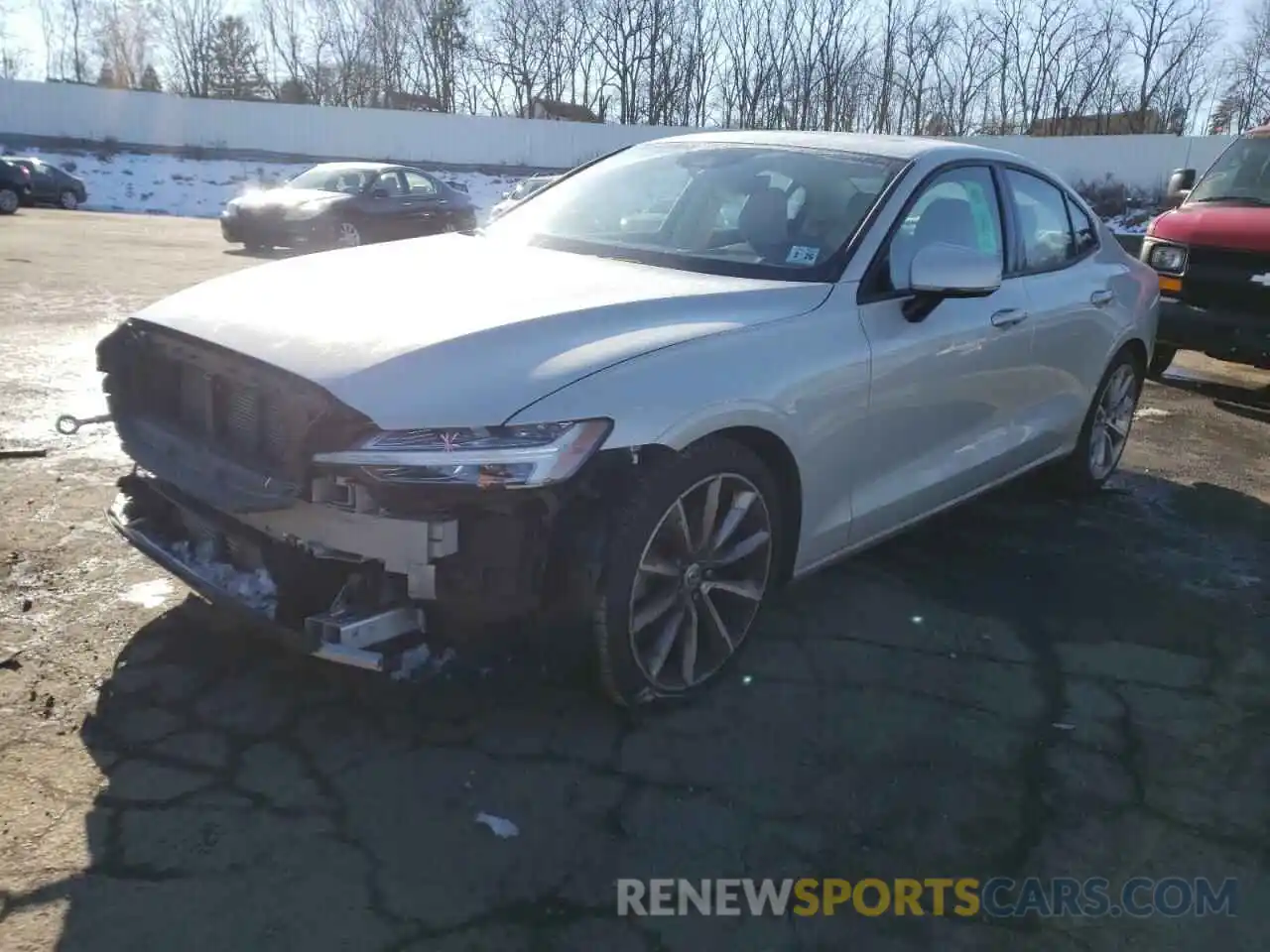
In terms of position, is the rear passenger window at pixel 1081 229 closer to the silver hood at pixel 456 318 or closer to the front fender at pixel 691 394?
the silver hood at pixel 456 318

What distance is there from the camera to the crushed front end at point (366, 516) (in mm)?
2613

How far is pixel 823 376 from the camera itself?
11.0ft

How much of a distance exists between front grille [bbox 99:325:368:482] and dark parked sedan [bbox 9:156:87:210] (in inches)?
985

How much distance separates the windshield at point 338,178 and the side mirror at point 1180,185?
1152cm

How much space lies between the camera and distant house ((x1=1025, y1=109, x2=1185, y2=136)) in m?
48.4

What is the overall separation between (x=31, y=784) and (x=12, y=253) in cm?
1269

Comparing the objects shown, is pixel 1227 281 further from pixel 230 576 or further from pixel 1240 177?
pixel 230 576

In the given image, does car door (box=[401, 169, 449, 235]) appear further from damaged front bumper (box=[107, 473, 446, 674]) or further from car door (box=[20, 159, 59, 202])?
damaged front bumper (box=[107, 473, 446, 674])

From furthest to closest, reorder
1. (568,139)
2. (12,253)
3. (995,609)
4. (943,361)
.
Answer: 1. (568,139)
2. (12,253)
3. (995,609)
4. (943,361)

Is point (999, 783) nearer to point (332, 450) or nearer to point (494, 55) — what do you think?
point (332, 450)

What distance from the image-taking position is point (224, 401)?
299 cm

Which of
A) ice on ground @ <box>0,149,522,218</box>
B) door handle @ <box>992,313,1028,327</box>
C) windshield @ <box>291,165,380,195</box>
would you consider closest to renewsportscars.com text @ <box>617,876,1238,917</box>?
door handle @ <box>992,313,1028,327</box>

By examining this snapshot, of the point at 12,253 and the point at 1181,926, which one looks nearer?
the point at 1181,926

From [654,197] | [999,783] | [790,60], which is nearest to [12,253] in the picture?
[654,197]
